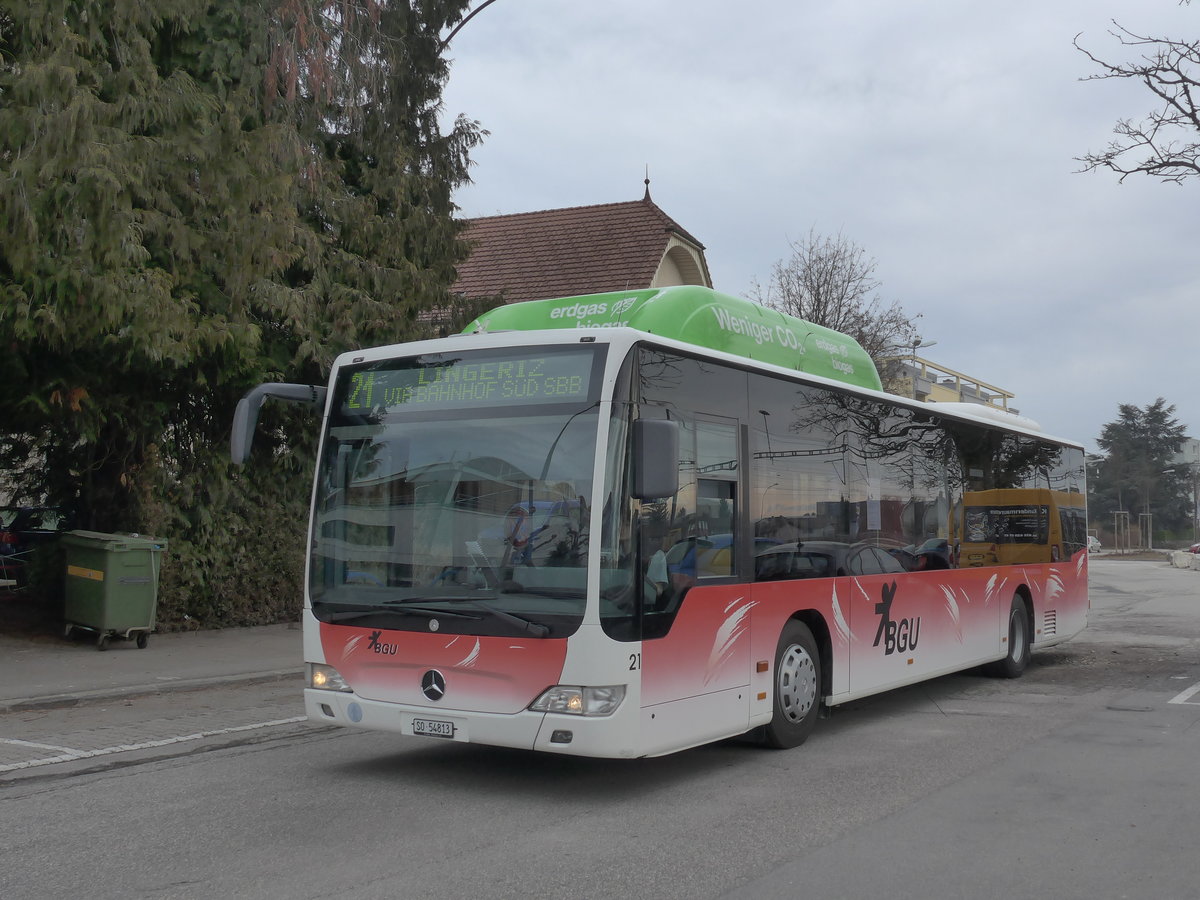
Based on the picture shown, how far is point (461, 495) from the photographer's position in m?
7.26

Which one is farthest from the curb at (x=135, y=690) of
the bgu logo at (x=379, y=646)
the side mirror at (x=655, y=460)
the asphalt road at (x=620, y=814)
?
the side mirror at (x=655, y=460)

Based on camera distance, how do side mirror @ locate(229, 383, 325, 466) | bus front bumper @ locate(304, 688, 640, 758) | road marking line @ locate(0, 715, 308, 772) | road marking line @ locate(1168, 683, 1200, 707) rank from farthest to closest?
1. road marking line @ locate(1168, 683, 1200, 707)
2. road marking line @ locate(0, 715, 308, 772)
3. side mirror @ locate(229, 383, 325, 466)
4. bus front bumper @ locate(304, 688, 640, 758)

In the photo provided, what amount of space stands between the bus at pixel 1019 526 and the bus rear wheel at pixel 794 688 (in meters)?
3.44

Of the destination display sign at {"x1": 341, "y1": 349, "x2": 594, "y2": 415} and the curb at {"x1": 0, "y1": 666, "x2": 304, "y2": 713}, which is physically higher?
the destination display sign at {"x1": 341, "y1": 349, "x2": 594, "y2": 415}

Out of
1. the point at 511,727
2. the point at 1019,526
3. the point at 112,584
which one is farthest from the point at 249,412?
the point at 1019,526

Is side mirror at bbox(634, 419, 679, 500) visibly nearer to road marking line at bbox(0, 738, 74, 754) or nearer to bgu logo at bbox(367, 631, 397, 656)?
bgu logo at bbox(367, 631, 397, 656)

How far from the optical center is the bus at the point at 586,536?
6859 millimetres

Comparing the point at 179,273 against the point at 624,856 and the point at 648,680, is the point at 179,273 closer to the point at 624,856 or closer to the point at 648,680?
the point at 648,680

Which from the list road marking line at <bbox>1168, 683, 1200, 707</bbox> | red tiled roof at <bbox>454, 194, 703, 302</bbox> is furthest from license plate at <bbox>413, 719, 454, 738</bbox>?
red tiled roof at <bbox>454, 194, 703, 302</bbox>

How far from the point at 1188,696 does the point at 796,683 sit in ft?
17.1

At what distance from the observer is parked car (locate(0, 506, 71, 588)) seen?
1666cm

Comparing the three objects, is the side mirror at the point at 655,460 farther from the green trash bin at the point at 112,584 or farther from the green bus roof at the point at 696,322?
the green trash bin at the point at 112,584

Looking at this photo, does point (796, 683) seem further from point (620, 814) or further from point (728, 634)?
point (620, 814)

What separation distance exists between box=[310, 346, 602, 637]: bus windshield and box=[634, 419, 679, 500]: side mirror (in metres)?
0.28
